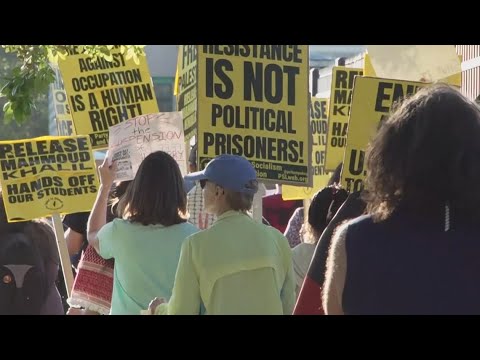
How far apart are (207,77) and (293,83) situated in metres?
0.62

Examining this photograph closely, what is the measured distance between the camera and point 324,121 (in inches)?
406

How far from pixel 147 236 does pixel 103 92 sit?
3872 mm

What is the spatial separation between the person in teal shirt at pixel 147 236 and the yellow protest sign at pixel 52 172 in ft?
8.02

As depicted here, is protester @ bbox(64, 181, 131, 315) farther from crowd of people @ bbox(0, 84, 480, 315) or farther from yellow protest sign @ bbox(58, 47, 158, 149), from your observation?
yellow protest sign @ bbox(58, 47, 158, 149)

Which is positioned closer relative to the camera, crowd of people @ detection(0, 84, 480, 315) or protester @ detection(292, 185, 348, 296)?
crowd of people @ detection(0, 84, 480, 315)

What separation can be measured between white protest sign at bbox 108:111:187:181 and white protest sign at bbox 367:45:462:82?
1511 mm

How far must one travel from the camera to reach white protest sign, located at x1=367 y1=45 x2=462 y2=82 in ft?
24.6

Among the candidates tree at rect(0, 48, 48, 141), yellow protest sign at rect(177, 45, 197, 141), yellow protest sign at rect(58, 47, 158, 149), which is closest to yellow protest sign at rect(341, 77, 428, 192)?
yellow protest sign at rect(177, 45, 197, 141)

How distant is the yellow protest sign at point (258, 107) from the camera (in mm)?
7023

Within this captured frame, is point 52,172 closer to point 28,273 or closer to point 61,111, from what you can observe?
point 28,273

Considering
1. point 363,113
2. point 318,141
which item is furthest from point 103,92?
point 363,113

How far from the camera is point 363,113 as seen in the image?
21.5 ft
